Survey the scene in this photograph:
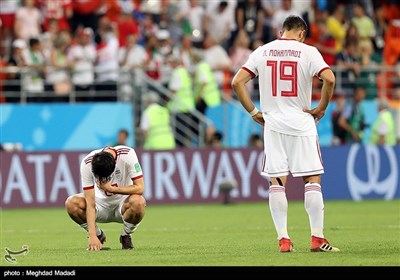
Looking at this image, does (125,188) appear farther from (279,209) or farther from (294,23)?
(294,23)

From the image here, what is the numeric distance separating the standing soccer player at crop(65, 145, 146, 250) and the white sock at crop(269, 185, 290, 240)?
1524 millimetres

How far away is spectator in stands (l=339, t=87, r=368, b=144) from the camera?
A: 92.8 ft

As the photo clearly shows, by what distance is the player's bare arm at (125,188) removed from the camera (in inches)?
538

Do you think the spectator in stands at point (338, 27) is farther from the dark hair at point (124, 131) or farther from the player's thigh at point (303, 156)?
the player's thigh at point (303, 156)

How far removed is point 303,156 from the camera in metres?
13.7

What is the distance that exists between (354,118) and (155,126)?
15.8 feet

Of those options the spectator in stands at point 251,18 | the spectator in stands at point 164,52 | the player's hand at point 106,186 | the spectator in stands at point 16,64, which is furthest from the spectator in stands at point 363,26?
the player's hand at point 106,186

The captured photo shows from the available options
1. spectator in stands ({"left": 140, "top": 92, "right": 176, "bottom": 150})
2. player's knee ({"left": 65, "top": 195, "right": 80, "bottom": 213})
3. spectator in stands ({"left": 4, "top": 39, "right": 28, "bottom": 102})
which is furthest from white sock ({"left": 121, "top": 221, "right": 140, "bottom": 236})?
spectator in stands ({"left": 4, "top": 39, "right": 28, "bottom": 102})

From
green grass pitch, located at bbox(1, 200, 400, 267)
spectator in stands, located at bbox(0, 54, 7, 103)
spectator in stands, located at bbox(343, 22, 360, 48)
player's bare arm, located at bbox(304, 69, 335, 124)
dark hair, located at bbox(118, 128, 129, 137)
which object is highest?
spectator in stands, located at bbox(343, 22, 360, 48)

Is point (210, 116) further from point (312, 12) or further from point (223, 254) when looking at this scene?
point (223, 254)

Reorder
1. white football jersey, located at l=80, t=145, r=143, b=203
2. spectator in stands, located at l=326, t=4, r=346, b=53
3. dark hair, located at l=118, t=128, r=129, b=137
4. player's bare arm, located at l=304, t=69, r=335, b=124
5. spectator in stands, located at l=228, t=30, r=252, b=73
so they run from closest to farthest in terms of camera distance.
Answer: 1. player's bare arm, located at l=304, t=69, r=335, b=124
2. white football jersey, located at l=80, t=145, r=143, b=203
3. dark hair, located at l=118, t=128, r=129, b=137
4. spectator in stands, located at l=228, t=30, r=252, b=73
5. spectator in stands, located at l=326, t=4, r=346, b=53

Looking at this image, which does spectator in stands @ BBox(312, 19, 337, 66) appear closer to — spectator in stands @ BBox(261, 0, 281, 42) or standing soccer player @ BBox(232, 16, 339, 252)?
spectator in stands @ BBox(261, 0, 281, 42)

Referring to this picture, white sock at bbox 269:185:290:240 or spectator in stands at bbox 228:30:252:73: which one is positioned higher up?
spectator in stands at bbox 228:30:252:73
